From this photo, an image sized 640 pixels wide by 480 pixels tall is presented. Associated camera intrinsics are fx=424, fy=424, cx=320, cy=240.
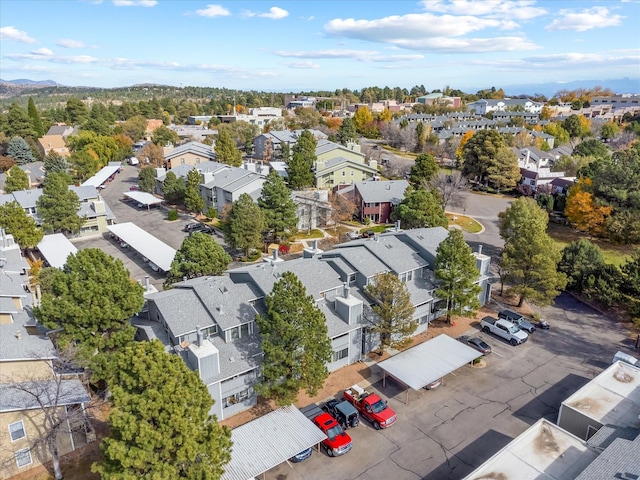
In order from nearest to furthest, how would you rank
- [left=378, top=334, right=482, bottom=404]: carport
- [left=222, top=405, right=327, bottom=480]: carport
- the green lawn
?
[left=222, top=405, right=327, bottom=480]: carport, [left=378, top=334, right=482, bottom=404]: carport, the green lawn

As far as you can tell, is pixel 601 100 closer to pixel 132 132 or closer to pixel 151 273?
pixel 132 132

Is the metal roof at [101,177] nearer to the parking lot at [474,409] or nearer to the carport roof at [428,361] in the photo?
the carport roof at [428,361]

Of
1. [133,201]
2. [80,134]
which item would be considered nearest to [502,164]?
[133,201]

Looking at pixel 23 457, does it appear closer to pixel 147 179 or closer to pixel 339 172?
pixel 339 172

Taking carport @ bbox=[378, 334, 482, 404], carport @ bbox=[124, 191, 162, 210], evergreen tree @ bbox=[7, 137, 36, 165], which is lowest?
carport @ bbox=[378, 334, 482, 404]

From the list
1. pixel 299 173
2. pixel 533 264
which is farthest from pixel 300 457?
pixel 299 173

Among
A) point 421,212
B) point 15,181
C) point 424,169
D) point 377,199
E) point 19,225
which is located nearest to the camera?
point 19,225

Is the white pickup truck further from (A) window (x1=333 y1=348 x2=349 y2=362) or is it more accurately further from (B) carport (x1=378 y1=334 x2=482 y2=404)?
(A) window (x1=333 y1=348 x2=349 y2=362)

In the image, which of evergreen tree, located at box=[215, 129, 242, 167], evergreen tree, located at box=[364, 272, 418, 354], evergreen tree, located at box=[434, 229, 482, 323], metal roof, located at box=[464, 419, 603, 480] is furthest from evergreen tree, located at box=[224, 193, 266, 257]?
evergreen tree, located at box=[215, 129, 242, 167]
